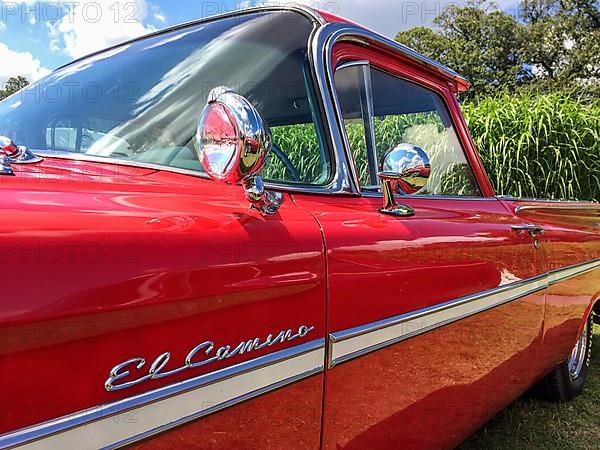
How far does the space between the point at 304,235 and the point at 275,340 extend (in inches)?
9.7

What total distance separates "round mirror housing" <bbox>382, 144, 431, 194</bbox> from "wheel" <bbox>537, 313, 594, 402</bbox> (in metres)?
2.19

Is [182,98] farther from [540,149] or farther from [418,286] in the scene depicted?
[540,149]

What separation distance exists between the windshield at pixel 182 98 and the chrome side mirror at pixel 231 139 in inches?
13.7

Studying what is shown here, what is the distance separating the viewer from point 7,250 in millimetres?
804

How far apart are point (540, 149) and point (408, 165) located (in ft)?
18.0

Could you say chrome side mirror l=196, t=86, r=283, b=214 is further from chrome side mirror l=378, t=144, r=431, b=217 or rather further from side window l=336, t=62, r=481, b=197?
side window l=336, t=62, r=481, b=197

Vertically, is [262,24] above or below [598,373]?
above

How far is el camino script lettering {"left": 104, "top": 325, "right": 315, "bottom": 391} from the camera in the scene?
2.90 ft

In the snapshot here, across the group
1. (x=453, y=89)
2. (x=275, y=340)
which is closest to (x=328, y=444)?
(x=275, y=340)

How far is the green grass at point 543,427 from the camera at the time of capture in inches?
112

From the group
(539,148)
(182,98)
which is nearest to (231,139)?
(182,98)

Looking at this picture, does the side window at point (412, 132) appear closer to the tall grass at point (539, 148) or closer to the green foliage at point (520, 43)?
the tall grass at point (539, 148)

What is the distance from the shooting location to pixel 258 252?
3.75 ft

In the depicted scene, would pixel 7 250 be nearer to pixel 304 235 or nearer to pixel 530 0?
pixel 304 235
